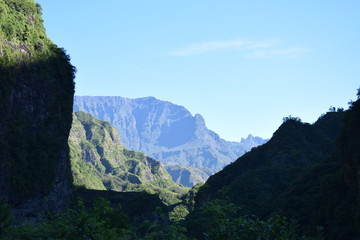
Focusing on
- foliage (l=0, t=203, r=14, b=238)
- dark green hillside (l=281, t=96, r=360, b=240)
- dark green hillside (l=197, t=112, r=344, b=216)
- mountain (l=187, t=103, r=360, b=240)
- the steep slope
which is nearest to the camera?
foliage (l=0, t=203, r=14, b=238)

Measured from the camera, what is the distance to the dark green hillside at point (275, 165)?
104 m

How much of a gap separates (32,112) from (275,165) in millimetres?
78911

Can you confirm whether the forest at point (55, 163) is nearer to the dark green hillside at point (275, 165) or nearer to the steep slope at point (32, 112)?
the steep slope at point (32, 112)

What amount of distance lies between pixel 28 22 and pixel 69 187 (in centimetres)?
3638

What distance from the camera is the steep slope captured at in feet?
210

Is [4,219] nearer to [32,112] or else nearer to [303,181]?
[32,112]

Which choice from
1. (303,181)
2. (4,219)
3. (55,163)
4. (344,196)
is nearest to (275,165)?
(303,181)

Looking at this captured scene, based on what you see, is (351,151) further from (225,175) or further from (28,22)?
(225,175)

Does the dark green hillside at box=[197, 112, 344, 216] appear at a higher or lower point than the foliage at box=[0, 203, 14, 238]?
higher

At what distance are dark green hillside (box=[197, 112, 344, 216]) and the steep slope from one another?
4052 centimetres

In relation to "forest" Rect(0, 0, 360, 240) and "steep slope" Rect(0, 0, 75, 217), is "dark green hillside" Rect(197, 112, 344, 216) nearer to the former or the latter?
"forest" Rect(0, 0, 360, 240)

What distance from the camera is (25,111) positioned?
70.7 metres

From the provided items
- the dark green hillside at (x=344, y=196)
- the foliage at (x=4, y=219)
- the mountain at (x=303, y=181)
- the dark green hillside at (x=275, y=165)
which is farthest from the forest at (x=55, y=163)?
the foliage at (x=4, y=219)

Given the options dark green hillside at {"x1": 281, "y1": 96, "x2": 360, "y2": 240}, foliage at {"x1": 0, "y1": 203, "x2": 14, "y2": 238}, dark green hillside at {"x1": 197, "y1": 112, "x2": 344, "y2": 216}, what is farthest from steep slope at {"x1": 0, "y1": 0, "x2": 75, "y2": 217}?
foliage at {"x1": 0, "y1": 203, "x2": 14, "y2": 238}
